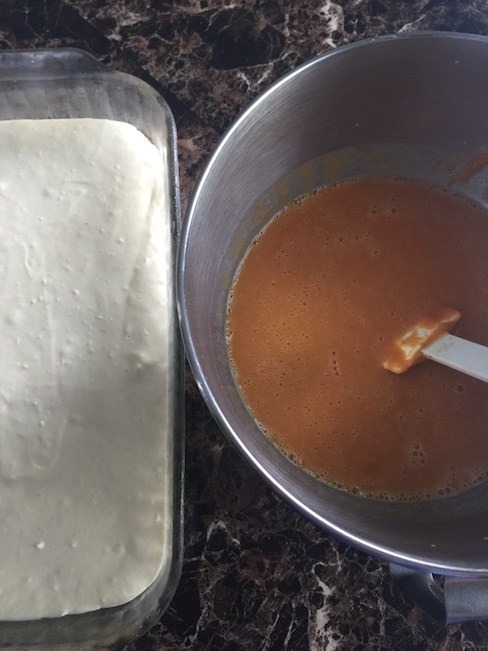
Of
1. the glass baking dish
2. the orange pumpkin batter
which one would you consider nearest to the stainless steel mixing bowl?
the orange pumpkin batter

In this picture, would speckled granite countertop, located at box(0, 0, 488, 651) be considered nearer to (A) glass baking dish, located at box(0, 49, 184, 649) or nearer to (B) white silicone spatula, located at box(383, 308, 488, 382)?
(A) glass baking dish, located at box(0, 49, 184, 649)

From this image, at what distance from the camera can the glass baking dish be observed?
81 cm

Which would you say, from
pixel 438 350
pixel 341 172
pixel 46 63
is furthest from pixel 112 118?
pixel 438 350

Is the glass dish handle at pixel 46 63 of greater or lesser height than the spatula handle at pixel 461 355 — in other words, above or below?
above

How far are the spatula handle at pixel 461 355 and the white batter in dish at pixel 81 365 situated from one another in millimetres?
426

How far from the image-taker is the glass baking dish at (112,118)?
0.81 metres

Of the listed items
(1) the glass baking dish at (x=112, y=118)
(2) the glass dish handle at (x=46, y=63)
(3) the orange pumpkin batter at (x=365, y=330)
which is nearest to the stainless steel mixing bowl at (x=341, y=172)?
(3) the orange pumpkin batter at (x=365, y=330)

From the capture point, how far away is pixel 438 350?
87 centimetres

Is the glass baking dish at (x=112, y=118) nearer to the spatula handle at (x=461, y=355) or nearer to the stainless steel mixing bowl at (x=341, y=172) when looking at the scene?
the stainless steel mixing bowl at (x=341, y=172)

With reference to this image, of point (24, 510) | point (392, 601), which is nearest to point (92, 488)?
point (24, 510)

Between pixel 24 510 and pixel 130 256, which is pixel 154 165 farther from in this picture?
pixel 24 510

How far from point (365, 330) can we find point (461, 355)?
5.9 inches

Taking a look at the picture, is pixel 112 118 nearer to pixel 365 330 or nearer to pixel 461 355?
pixel 365 330

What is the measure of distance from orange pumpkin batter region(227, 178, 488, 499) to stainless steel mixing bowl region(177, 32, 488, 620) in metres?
0.03
